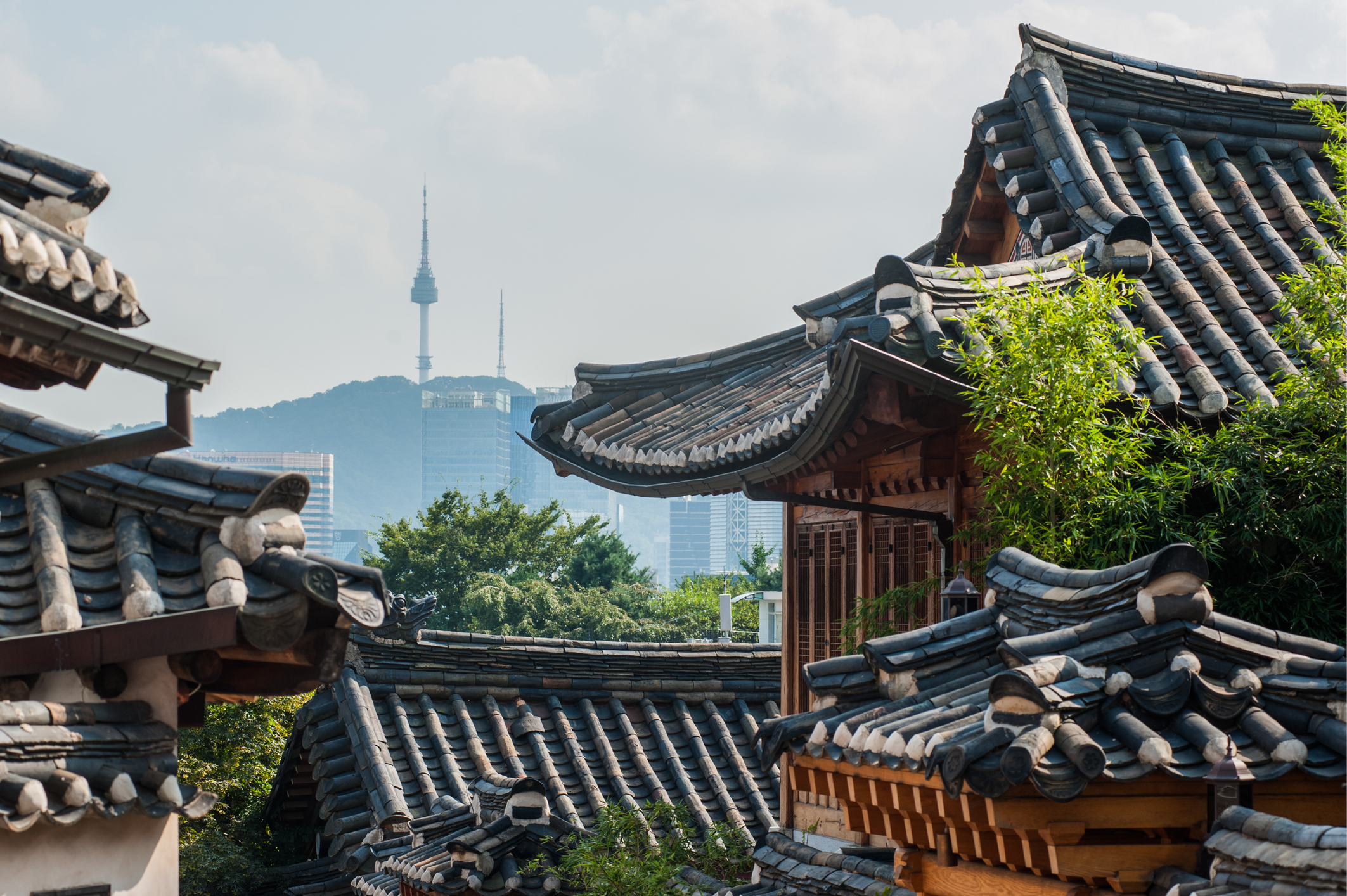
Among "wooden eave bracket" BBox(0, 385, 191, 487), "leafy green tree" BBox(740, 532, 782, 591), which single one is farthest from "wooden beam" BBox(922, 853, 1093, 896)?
"leafy green tree" BBox(740, 532, 782, 591)

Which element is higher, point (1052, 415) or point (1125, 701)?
point (1052, 415)

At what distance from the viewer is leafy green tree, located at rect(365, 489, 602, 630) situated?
46906 millimetres

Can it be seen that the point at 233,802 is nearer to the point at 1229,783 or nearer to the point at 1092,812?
the point at 1092,812

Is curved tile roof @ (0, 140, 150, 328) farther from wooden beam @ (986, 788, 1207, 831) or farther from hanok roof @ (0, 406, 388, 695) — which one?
wooden beam @ (986, 788, 1207, 831)

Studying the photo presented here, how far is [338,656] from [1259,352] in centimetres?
523

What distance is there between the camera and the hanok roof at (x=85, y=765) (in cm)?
448

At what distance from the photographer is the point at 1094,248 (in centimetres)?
795

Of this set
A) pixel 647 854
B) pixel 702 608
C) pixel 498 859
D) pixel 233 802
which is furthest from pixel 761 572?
pixel 498 859

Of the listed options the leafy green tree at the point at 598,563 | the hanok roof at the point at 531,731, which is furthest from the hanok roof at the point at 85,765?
the leafy green tree at the point at 598,563

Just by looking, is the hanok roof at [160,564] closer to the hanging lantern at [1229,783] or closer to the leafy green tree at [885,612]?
the hanging lantern at [1229,783]

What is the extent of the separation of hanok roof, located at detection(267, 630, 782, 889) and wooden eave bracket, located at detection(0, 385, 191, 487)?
7.01m

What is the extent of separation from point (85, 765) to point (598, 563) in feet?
153

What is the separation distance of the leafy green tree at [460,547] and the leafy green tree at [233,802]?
1186 inches

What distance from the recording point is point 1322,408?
19.6ft
